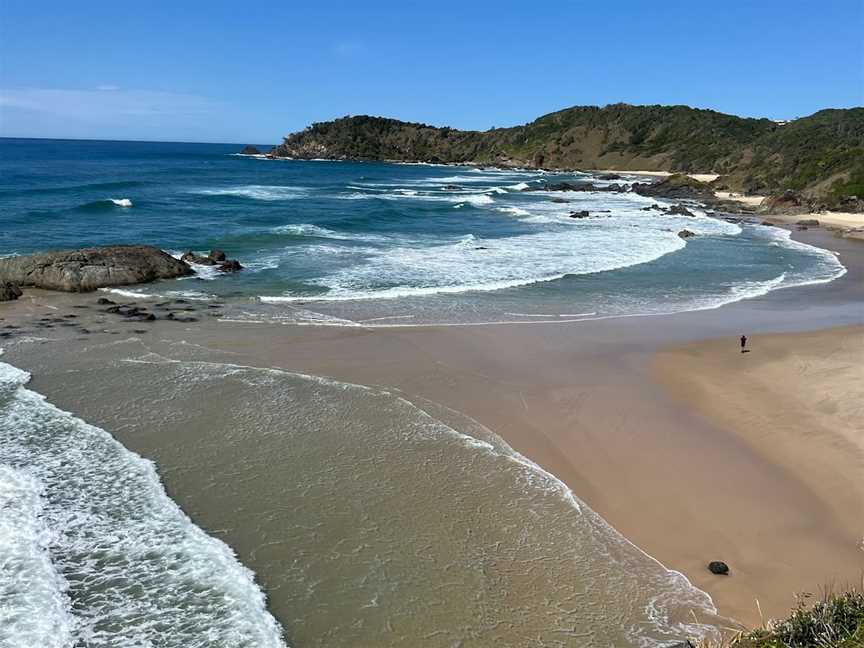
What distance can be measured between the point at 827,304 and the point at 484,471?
18037mm

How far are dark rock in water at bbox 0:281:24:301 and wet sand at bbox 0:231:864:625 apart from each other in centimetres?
49

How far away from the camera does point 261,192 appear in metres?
61.8

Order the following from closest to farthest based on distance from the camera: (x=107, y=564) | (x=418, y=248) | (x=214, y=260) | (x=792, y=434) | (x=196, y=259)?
1. (x=107, y=564)
2. (x=792, y=434)
3. (x=214, y=260)
4. (x=196, y=259)
5. (x=418, y=248)

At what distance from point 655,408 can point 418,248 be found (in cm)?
2200

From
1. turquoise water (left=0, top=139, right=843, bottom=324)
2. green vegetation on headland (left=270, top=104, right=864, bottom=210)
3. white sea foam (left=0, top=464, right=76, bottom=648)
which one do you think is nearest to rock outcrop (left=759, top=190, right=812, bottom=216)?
turquoise water (left=0, top=139, right=843, bottom=324)

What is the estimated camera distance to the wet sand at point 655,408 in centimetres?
877

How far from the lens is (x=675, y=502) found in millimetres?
9719

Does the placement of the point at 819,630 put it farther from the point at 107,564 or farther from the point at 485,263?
the point at 485,263

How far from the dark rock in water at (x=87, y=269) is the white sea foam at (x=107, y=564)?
13264mm

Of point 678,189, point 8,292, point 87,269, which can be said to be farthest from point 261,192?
point 678,189

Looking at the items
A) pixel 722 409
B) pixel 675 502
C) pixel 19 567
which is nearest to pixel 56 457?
pixel 19 567

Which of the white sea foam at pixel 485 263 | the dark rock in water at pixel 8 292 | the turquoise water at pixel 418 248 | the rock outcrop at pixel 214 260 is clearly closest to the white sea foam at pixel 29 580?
the turquoise water at pixel 418 248

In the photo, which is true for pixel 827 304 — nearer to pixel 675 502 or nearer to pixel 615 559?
pixel 675 502

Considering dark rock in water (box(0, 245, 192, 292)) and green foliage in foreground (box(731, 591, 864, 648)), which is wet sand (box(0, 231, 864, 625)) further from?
green foliage in foreground (box(731, 591, 864, 648))
